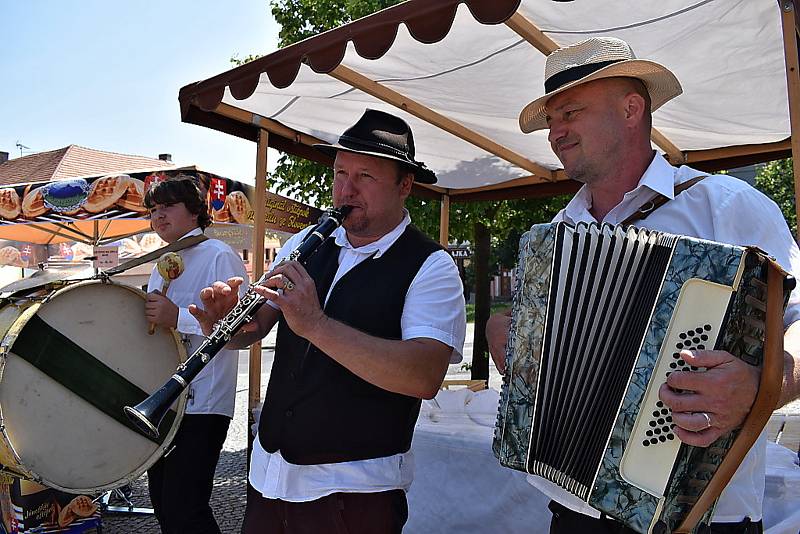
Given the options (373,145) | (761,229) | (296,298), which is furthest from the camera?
(373,145)

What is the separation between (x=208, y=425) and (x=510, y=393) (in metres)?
1.93

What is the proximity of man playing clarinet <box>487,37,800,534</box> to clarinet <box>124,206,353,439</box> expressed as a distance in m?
0.63

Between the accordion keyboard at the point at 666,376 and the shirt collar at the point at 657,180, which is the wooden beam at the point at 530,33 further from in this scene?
the accordion keyboard at the point at 666,376

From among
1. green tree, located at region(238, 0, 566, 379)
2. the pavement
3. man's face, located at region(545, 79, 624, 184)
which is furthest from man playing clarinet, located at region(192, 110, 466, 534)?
green tree, located at region(238, 0, 566, 379)

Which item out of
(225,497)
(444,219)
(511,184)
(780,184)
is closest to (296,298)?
(225,497)

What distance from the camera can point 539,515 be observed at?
136 inches

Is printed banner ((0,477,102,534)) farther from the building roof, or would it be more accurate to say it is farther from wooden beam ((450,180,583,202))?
the building roof

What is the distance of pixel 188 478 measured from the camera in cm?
292

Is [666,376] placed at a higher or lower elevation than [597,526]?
higher

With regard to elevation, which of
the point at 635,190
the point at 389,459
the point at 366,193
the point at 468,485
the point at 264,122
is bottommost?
the point at 468,485

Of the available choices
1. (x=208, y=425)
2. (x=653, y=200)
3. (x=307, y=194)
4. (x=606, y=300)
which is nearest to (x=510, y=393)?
(x=606, y=300)

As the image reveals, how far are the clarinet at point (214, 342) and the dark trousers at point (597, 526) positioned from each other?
41.8 inches

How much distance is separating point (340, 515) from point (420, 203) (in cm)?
559

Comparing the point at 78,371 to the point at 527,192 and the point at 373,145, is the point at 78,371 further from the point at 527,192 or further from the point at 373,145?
the point at 527,192
